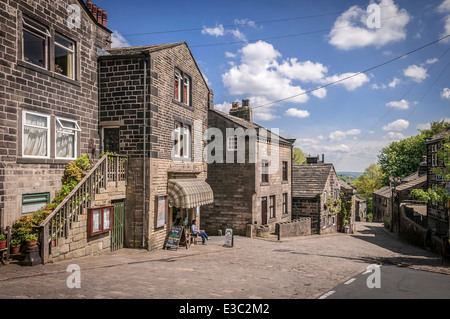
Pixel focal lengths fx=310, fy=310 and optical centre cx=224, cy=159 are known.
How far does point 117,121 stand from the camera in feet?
46.3

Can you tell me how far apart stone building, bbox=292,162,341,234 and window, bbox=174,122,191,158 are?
1475 centimetres

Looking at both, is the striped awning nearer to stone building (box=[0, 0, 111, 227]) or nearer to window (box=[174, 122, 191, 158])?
window (box=[174, 122, 191, 158])

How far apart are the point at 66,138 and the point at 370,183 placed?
256ft

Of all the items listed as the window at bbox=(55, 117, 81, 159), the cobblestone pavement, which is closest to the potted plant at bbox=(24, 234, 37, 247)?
the cobblestone pavement

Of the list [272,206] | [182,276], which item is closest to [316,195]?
[272,206]

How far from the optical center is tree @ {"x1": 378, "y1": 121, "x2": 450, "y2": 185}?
190 feet

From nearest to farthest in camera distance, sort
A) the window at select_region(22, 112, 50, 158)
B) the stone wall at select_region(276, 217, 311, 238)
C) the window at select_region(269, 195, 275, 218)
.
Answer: the window at select_region(22, 112, 50, 158) < the stone wall at select_region(276, 217, 311, 238) < the window at select_region(269, 195, 275, 218)

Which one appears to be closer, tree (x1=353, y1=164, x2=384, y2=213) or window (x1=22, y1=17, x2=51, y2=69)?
window (x1=22, y1=17, x2=51, y2=69)

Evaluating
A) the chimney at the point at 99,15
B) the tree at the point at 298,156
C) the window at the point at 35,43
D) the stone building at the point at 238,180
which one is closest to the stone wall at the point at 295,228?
the stone building at the point at 238,180

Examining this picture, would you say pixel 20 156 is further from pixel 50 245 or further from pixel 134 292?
pixel 134 292

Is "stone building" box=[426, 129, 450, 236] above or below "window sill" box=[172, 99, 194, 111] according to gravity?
below

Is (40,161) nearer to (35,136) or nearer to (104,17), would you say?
(35,136)
